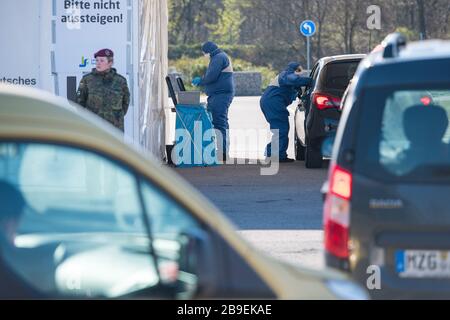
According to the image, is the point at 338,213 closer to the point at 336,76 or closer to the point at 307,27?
the point at 336,76

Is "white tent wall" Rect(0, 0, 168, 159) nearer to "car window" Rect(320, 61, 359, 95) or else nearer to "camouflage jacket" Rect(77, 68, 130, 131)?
"camouflage jacket" Rect(77, 68, 130, 131)

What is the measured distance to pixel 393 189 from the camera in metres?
6.34

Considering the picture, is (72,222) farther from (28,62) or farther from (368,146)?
(28,62)

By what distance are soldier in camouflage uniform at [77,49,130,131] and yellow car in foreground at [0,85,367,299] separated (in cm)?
902

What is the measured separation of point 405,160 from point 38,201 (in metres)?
2.96

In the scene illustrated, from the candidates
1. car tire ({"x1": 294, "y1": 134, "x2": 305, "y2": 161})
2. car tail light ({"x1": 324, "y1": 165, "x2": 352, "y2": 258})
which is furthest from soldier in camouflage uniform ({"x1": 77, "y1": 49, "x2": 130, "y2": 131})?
car tail light ({"x1": 324, "y1": 165, "x2": 352, "y2": 258})

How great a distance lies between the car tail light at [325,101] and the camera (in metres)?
16.7

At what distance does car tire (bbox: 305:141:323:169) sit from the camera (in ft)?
55.9

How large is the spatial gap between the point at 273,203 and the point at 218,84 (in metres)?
4.79

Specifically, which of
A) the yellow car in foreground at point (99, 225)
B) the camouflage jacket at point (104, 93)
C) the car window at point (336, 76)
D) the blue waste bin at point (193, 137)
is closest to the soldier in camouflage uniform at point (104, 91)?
the camouflage jacket at point (104, 93)

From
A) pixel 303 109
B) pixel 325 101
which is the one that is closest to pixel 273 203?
pixel 325 101

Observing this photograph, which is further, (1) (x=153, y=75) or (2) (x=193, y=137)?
(1) (x=153, y=75)

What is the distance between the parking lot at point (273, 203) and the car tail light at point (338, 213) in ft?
9.94

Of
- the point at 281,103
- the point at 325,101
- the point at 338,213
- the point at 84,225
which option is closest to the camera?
the point at 84,225
